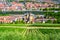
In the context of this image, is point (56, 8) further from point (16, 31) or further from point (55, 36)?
point (16, 31)

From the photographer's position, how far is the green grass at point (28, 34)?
2.44m

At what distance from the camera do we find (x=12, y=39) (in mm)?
2424

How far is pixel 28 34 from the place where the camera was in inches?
98.1

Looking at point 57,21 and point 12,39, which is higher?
point 57,21

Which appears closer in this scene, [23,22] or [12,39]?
[12,39]

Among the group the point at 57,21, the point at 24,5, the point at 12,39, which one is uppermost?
the point at 24,5

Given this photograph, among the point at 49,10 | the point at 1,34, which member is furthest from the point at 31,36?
the point at 49,10

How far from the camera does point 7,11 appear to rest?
9.18ft

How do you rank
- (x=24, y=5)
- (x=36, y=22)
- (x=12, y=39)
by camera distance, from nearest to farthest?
(x=12, y=39) → (x=36, y=22) → (x=24, y=5)

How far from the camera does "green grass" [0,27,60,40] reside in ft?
8.02

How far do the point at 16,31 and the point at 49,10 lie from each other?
0.63 meters

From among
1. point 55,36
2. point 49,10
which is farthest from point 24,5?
point 55,36

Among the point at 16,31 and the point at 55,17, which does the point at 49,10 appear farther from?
the point at 16,31

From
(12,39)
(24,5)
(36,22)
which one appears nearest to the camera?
(12,39)
